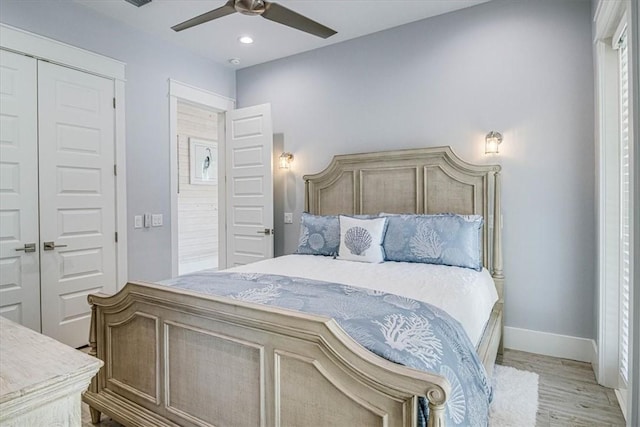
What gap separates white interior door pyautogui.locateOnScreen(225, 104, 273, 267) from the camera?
13.3ft

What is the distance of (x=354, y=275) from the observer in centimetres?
248

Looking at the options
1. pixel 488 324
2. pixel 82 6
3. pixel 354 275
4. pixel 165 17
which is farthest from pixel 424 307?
pixel 82 6

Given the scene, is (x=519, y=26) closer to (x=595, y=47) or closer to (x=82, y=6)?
(x=595, y=47)

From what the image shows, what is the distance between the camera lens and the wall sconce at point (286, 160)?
4.24m

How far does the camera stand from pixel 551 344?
2955 mm

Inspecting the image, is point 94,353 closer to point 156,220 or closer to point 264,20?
point 156,220

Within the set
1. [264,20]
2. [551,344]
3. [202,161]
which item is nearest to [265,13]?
[264,20]

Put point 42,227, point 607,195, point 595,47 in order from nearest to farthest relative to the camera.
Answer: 1. point 607,195
2. point 595,47
3. point 42,227

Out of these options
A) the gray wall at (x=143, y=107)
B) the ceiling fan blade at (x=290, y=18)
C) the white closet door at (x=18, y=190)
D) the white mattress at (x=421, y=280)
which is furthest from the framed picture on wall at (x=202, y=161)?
the ceiling fan blade at (x=290, y=18)

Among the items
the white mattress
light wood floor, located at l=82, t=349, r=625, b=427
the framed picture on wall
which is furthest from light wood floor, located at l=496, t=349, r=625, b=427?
the framed picture on wall

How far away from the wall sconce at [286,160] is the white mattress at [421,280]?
143 cm

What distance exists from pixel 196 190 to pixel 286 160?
246 cm

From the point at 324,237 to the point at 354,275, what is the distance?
0.88 meters

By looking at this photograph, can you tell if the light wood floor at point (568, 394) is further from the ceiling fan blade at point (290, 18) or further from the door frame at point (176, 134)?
the door frame at point (176, 134)
